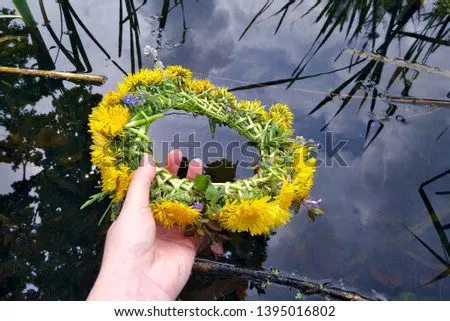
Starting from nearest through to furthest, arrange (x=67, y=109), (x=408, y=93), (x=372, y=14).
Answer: (x=67, y=109) → (x=408, y=93) → (x=372, y=14)

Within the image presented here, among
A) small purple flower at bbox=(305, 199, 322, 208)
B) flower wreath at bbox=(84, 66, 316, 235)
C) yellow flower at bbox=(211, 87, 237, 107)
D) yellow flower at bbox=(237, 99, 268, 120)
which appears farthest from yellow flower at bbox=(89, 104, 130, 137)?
small purple flower at bbox=(305, 199, 322, 208)

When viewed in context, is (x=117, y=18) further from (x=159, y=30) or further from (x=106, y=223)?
(x=106, y=223)

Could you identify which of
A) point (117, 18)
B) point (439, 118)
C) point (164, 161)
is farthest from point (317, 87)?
point (117, 18)

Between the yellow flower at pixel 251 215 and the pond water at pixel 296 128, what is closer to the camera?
the yellow flower at pixel 251 215

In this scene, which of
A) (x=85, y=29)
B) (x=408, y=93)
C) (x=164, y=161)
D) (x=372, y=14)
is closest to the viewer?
(x=164, y=161)

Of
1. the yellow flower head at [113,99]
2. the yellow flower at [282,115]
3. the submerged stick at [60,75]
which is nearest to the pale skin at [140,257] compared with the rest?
the yellow flower head at [113,99]

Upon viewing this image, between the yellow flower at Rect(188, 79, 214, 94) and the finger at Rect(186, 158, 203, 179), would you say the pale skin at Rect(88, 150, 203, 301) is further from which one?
the yellow flower at Rect(188, 79, 214, 94)

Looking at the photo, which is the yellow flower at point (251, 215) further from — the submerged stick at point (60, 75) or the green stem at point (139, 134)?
the submerged stick at point (60, 75)
